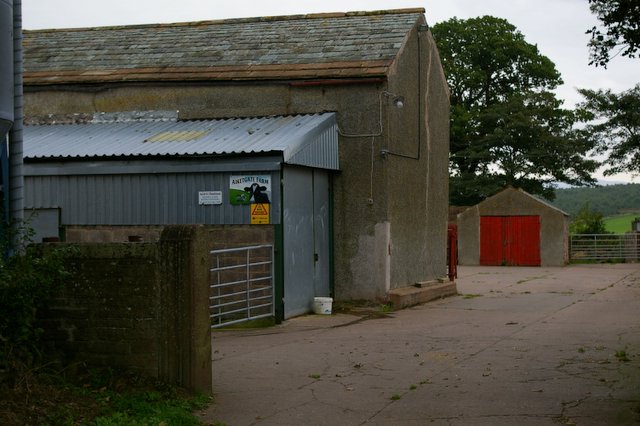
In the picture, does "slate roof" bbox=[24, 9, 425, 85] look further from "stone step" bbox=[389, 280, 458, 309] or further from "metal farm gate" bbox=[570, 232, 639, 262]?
"metal farm gate" bbox=[570, 232, 639, 262]

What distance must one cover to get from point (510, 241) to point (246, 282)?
89.7 feet

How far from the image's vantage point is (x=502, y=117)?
54.2 meters

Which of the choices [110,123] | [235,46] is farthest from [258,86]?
[110,123]

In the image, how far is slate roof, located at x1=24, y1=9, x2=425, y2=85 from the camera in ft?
61.4

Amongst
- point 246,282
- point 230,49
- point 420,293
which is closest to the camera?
point 246,282

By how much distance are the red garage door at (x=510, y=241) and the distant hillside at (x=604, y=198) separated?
232 feet

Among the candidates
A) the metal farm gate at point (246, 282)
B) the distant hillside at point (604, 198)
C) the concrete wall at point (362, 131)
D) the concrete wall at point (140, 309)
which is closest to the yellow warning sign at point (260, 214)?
Answer: the metal farm gate at point (246, 282)

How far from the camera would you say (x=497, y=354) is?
12.0 meters

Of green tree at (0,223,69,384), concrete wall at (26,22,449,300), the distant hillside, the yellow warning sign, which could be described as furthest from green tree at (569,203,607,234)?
the distant hillside

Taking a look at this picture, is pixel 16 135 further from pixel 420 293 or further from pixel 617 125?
pixel 617 125

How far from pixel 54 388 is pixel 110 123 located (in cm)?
1234

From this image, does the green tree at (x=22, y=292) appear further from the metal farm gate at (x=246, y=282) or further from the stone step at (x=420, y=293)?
the stone step at (x=420, y=293)

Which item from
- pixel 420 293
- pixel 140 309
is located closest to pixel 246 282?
pixel 420 293

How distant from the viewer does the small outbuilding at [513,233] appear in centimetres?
4078
